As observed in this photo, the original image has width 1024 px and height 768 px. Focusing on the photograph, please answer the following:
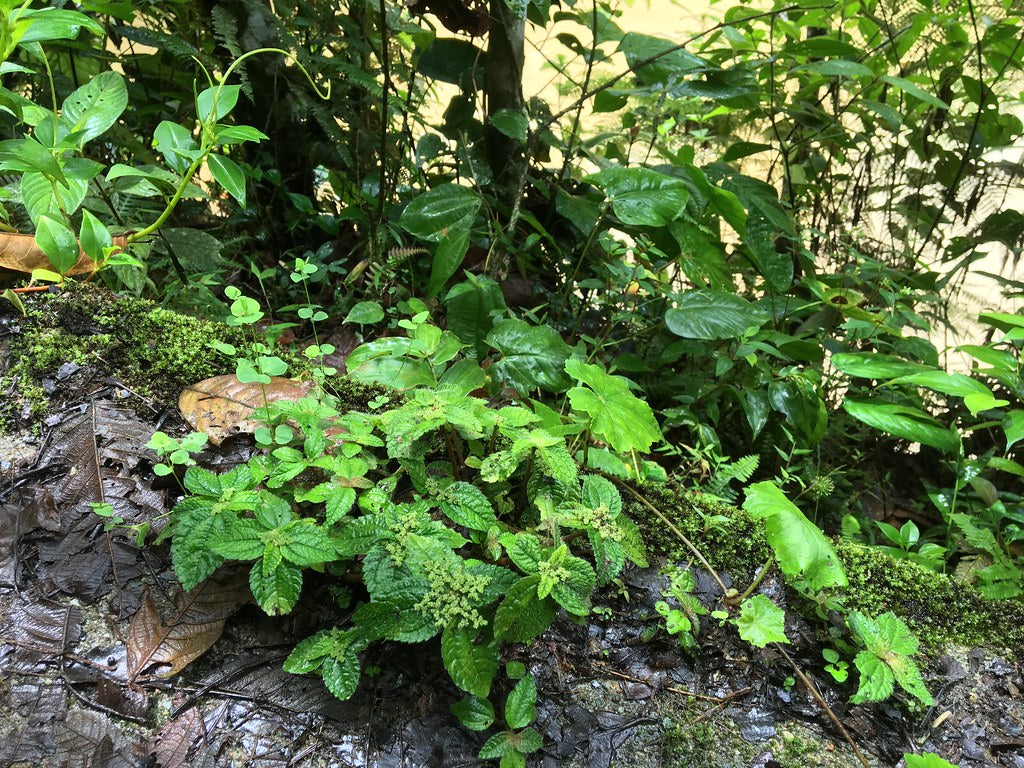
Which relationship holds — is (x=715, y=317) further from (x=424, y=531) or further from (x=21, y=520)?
(x=21, y=520)

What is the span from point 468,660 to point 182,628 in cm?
59

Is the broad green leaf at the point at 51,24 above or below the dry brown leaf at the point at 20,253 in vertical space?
above

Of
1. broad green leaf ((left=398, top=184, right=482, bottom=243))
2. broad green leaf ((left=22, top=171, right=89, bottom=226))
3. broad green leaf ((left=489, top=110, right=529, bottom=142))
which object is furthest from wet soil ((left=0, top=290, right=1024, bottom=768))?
broad green leaf ((left=489, top=110, right=529, bottom=142))

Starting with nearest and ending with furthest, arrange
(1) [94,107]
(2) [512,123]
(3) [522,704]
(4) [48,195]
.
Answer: (3) [522,704] → (4) [48,195] → (1) [94,107] → (2) [512,123]

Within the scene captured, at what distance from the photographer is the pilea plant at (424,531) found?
1.11 m

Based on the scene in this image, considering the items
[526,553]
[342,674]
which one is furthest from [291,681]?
[526,553]

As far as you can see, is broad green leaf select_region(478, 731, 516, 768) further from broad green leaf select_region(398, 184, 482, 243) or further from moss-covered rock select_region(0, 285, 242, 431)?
broad green leaf select_region(398, 184, 482, 243)

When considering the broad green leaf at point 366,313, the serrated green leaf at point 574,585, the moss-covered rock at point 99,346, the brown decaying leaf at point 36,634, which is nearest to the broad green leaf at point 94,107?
the moss-covered rock at point 99,346

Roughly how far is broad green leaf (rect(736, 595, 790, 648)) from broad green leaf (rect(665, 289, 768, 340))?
0.88 meters

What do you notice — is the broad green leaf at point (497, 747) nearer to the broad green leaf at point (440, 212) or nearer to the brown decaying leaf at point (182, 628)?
the brown decaying leaf at point (182, 628)

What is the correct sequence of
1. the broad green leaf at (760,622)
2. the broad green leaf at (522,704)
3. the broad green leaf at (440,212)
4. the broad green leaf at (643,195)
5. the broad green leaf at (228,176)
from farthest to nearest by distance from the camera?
the broad green leaf at (440,212), the broad green leaf at (643,195), the broad green leaf at (228,176), the broad green leaf at (760,622), the broad green leaf at (522,704)

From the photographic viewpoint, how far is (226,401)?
1.59m

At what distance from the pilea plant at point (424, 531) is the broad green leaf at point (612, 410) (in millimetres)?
11

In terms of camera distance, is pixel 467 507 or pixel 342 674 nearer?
pixel 342 674
